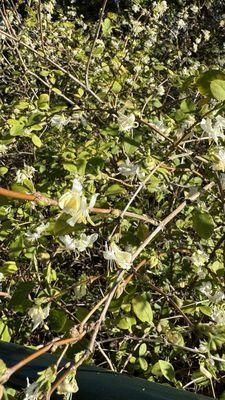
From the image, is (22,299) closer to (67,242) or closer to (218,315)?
(67,242)

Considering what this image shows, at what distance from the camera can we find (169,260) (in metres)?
2.32

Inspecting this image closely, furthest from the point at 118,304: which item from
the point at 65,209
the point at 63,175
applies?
the point at 63,175

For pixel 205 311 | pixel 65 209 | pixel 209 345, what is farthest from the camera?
pixel 205 311

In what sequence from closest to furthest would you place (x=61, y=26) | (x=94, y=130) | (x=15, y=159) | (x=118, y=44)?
(x=94, y=130)
(x=15, y=159)
(x=118, y=44)
(x=61, y=26)

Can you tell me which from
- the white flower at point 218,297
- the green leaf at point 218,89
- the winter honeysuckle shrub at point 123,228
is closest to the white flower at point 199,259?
the winter honeysuckle shrub at point 123,228

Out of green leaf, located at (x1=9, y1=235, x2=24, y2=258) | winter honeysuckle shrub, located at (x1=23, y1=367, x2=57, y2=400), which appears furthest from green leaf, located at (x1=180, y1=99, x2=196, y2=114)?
winter honeysuckle shrub, located at (x1=23, y1=367, x2=57, y2=400)

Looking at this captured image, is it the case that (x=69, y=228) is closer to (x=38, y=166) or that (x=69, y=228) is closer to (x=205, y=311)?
(x=205, y=311)

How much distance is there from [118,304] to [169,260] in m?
0.84

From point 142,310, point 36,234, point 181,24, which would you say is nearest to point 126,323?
point 142,310

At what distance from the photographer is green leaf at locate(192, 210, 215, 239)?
140cm

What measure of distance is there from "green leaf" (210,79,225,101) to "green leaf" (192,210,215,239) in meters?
0.34

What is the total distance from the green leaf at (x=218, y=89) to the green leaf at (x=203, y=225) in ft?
1.13

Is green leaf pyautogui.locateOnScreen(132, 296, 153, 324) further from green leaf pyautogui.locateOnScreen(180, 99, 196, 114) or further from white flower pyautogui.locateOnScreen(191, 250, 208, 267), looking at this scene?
green leaf pyautogui.locateOnScreen(180, 99, 196, 114)

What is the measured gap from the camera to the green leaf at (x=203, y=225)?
140cm
